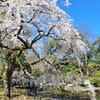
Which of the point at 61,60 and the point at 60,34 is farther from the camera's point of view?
the point at 61,60

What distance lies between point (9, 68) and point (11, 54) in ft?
3.12

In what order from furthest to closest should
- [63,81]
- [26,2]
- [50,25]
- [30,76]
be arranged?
[30,76]
[63,81]
[50,25]
[26,2]

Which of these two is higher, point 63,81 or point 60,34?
point 60,34

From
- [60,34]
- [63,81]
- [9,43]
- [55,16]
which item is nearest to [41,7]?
[55,16]

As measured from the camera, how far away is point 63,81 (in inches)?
575

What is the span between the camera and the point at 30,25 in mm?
12414

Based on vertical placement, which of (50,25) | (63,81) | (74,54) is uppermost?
(50,25)

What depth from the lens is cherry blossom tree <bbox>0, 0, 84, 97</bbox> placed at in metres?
11.1

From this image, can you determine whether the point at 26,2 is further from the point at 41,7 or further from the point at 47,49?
the point at 47,49

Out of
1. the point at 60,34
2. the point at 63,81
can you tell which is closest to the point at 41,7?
the point at 60,34

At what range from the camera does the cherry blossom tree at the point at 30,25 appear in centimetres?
1108

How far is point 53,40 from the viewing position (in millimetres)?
12930

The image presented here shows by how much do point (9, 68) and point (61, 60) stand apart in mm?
3039

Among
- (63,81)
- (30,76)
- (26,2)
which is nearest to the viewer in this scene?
(26,2)
